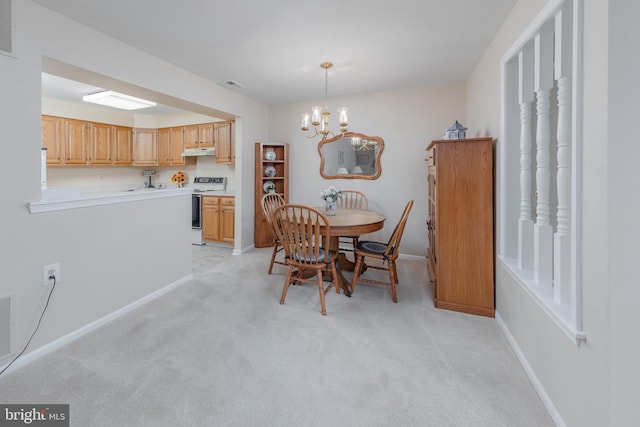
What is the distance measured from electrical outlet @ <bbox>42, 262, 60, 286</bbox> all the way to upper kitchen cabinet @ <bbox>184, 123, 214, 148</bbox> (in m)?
3.45

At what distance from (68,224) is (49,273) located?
13.6 inches

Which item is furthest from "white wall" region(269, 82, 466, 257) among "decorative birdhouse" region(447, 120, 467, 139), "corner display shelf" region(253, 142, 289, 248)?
"decorative birdhouse" region(447, 120, 467, 139)

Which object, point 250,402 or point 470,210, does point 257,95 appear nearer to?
point 470,210

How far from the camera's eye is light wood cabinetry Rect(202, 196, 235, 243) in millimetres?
4664

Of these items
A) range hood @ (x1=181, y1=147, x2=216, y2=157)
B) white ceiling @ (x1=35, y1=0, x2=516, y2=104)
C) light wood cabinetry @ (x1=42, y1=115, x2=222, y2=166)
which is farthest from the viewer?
range hood @ (x1=181, y1=147, x2=216, y2=157)

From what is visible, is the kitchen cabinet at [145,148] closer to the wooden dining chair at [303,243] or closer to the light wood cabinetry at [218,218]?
the light wood cabinetry at [218,218]

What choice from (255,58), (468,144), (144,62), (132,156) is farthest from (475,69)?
(132,156)

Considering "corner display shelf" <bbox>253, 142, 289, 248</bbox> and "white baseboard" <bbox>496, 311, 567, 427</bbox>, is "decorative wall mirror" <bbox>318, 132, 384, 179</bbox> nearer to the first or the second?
"corner display shelf" <bbox>253, 142, 289, 248</bbox>

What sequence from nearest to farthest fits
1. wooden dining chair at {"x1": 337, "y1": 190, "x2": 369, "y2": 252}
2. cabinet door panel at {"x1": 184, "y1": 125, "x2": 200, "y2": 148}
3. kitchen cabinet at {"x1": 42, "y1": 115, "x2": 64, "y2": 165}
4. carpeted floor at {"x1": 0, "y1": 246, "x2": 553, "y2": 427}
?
carpeted floor at {"x1": 0, "y1": 246, "x2": 553, "y2": 427}, wooden dining chair at {"x1": 337, "y1": 190, "x2": 369, "y2": 252}, kitchen cabinet at {"x1": 42, "y1": 115, "x2": 64, "y2": 165}, cabinet door panel at {"x1": 184, "y1": 125, "x2": 200, "y2": 148}

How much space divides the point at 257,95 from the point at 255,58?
1350 mm

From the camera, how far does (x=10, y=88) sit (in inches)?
67.9

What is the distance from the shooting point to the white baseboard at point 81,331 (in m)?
1.73

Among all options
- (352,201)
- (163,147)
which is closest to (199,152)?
(163,147)

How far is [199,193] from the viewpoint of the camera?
498 centimetres
